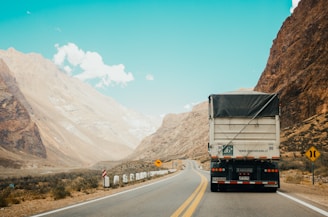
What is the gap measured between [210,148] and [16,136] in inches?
4416

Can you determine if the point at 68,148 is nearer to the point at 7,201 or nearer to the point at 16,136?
the point at 16,136

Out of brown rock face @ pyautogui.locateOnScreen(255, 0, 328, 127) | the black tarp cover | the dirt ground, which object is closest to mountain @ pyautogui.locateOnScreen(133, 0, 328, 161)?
brown rock face @ pyautogui.locateOnScreen(255, 0, 328, 127)

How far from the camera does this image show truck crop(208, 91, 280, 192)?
15.3 meters

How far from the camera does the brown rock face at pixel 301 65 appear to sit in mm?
58031

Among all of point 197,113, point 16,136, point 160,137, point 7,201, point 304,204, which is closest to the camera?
point 304,204

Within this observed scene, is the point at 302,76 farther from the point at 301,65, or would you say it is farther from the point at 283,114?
the point at 283,114

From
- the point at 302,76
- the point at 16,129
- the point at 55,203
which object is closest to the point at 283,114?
the point at 302,76

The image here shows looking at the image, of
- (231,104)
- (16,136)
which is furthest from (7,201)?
(16,136)

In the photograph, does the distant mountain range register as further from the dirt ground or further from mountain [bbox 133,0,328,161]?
the dirt ground

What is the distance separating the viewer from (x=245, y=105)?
16.2 metres

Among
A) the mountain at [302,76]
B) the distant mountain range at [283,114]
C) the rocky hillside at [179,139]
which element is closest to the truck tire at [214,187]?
the distant mountain range at [283,114]

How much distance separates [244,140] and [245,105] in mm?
1562

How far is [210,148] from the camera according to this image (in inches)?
612

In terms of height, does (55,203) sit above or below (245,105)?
below
